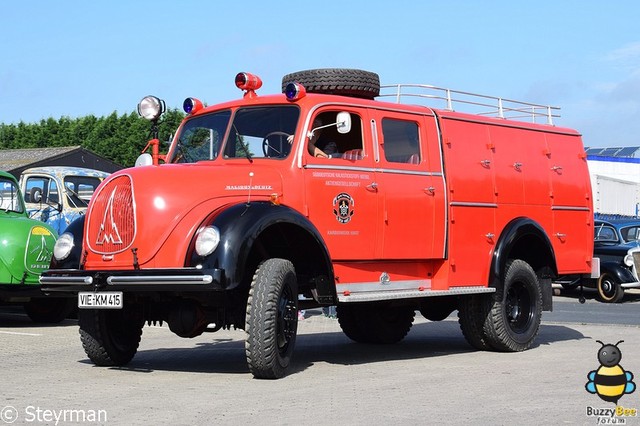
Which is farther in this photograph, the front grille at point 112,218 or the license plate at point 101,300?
the front grille at point 112,218

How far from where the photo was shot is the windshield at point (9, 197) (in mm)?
15234

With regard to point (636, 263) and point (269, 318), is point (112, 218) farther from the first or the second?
point (636, 263)

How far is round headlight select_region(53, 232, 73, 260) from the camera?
9.20 metres

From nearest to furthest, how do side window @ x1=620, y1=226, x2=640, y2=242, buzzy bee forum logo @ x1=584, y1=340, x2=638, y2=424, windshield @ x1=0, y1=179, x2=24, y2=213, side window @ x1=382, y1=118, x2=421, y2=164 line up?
buzzy bee forum logo @ x1=584, y1=340, x2=638, y2=424, side window @ x1=382, y1=118, x2=421, y2=164, windshield @ x1=0, y1=179, x2=24, y2=213, side window @ x1=620, y1=226, x2=640, y2=242

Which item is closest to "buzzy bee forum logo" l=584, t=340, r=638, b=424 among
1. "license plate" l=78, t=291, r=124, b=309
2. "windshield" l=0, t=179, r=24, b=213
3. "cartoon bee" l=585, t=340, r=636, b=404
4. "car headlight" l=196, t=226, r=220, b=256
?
"cartoon bee" l=585, t=340, r=636, b=404

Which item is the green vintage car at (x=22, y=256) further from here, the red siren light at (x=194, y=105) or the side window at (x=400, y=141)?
the side window at (x=400, y=141)

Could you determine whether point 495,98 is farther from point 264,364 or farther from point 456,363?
point 264,364

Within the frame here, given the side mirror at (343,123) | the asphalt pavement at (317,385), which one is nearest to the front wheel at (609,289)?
the asphalt pavement at (317,385)

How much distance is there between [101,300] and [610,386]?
13.6ft

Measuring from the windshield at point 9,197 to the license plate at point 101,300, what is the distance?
6.97 meters

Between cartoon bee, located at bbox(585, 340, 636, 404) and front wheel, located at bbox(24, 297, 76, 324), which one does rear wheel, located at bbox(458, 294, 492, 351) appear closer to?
cartoon bee, located at bbox(585, 340, 636, 404)

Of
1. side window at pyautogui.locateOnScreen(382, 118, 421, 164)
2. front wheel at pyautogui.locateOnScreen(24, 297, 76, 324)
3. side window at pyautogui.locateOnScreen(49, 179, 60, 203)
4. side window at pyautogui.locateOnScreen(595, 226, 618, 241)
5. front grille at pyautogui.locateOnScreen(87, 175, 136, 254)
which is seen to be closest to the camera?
front grille at pyautogui.locateOnScreen(87, 175, 136, 254)

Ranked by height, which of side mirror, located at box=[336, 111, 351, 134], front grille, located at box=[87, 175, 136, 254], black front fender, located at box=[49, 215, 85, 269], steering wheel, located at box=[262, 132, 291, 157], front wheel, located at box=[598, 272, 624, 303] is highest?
side mirror, located at box=[336, 111, 351, 134]

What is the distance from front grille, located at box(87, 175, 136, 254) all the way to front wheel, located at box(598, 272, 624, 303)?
15149 millimetres
